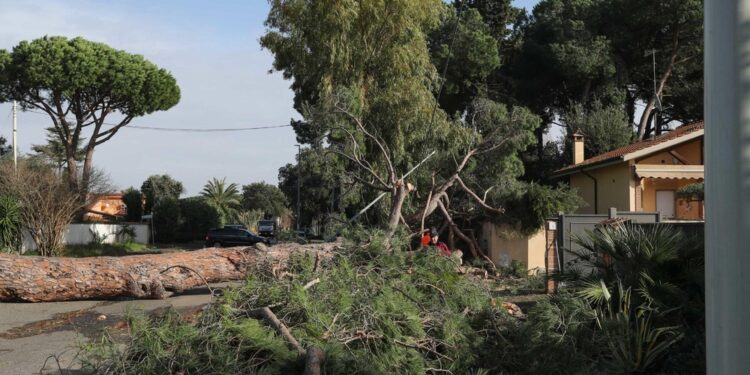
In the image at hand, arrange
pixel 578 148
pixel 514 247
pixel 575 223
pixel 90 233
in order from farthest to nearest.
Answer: pixel 90 233 → pixel 578 148 → pixel 514 247 → pixel 575 223

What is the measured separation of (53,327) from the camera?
10719mm

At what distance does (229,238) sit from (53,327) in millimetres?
26318

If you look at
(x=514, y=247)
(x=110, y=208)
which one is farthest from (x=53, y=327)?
(x=110, y=208)

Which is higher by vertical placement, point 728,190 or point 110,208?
point 110,208

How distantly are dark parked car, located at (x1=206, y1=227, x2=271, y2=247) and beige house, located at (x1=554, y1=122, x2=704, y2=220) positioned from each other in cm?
1967

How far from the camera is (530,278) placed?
16.2 metres

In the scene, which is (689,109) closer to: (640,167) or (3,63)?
(640,167)

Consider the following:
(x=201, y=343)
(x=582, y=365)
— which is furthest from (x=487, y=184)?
(x=201, y=343)

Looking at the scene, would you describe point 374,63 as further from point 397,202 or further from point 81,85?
point 81,85

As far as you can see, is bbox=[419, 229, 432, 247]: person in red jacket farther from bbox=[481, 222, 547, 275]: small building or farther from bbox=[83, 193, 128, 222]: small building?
bbox=[83, 193, 128, 222]: small building

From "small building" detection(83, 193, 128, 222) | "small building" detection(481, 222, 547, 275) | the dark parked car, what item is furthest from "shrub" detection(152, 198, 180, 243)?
"small building" detection(481, 222, 547, 275)

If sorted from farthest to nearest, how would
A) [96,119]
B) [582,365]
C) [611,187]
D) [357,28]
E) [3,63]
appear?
[96,119]
[3,63]
[611,187]
[357,28]
[582,365]

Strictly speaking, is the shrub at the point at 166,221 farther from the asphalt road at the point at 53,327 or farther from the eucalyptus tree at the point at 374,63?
the asphalt road at the point at 53,327

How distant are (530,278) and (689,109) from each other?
2395cm
